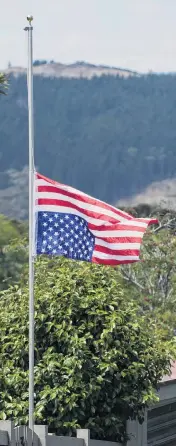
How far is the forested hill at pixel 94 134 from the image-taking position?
17100cm

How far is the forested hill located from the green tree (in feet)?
484

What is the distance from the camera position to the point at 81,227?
15242mm

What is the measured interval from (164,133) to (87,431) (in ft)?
547

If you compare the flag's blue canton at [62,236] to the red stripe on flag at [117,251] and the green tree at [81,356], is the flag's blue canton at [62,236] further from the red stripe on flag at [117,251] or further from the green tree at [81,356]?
the green tree at [81,356]

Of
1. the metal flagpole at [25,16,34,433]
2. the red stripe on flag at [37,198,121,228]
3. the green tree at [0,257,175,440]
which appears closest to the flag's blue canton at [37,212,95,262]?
the red stripe on flag at [37,198,121,228]

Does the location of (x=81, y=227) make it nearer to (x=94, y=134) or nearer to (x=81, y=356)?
(x=81, y=356)

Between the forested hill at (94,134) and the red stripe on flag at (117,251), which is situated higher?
the forested hill at (94,134)

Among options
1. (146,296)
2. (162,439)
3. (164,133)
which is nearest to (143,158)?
→ (164,133)

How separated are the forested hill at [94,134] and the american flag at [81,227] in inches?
5870

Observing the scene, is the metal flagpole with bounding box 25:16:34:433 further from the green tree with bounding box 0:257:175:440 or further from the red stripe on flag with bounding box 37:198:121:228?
the green tree with bounding box 0:257:175:440

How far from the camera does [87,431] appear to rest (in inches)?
609

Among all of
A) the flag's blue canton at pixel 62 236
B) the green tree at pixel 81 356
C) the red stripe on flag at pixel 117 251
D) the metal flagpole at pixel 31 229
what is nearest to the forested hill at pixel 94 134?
the green tree at pixel 81 356

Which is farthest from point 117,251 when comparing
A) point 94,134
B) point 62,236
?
point 94,134

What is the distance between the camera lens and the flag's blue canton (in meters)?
14.9
